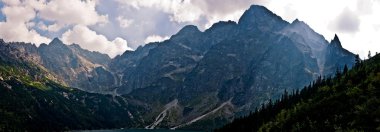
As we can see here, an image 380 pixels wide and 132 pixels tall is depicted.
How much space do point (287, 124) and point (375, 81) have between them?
3063cm

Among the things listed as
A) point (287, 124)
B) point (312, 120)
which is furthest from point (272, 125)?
point (312, 120)

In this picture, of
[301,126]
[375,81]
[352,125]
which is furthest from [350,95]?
[352,125]

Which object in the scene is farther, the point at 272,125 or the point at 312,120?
the point at 272,125

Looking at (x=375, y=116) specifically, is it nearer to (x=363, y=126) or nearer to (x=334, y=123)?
(x=363, y=126)

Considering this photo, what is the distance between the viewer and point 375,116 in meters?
106

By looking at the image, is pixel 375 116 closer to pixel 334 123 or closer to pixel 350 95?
pixel 334 123

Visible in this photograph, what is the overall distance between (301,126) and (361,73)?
5344 cm

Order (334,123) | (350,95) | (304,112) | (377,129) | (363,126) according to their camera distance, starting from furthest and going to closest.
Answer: (304,112) → (350,95) → (334,123) → (363,126) → (377,129)

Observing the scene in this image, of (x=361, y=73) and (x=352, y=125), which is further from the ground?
(x=361, y=73)

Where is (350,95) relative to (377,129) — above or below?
above

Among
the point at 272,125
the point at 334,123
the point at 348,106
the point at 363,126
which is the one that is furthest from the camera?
the point at 272,125

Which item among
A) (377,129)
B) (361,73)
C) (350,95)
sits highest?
(361,73)

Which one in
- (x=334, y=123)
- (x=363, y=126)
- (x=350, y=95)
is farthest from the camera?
(x=350, y=95)

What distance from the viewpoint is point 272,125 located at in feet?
542
